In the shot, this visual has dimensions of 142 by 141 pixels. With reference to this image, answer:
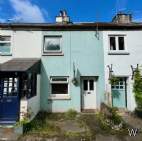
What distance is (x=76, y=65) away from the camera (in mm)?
14906

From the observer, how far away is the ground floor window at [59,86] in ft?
49.0

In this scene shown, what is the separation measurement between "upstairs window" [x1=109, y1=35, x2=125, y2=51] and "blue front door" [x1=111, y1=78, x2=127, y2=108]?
2.51 metres

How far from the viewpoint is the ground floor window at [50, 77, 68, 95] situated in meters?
14.9

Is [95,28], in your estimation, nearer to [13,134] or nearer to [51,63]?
[51,63]

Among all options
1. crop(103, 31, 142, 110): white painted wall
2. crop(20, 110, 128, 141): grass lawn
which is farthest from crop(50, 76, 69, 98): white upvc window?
crop(103, 31, 142, 110): white painted wall

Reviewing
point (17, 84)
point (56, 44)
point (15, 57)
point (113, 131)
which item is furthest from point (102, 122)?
point (15, 57)

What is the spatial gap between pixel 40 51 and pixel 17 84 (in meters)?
4.33

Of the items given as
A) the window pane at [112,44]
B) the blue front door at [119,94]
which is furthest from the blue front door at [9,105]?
the window pane at [112,44]

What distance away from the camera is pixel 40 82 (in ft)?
48.2

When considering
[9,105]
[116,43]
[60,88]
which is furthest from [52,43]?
[9,105]

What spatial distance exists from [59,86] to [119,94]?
178 inches

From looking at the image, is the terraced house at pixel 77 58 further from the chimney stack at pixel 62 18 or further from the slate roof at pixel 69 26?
the chimney stack at pixel 62 18

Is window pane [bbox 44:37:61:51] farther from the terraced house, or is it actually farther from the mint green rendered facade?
the mint green rendered facade

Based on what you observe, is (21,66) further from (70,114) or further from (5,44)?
(70,114)
